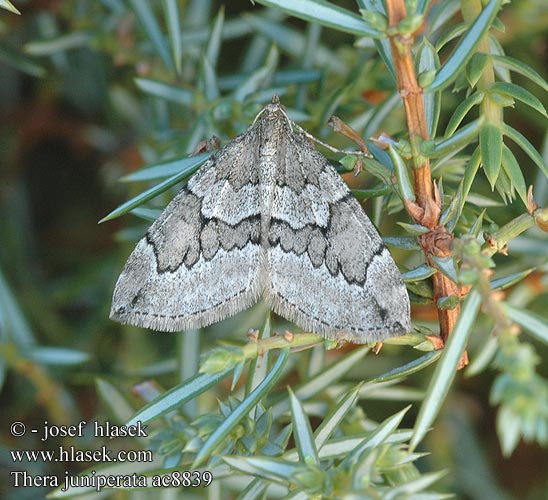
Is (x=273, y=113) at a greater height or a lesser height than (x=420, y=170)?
greater

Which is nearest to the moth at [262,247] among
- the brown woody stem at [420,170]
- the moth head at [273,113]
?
the moth head at [273,113]

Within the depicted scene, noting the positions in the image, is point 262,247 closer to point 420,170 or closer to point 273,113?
point 273,113

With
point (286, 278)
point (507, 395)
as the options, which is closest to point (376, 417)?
point (286, 278)

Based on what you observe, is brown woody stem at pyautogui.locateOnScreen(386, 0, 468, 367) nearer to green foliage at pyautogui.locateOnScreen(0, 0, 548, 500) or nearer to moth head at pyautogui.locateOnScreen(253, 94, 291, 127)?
green foliage at pyautogui.locateOnScreen(0, 0, 548, 500)

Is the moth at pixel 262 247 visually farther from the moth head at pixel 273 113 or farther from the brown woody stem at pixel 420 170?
the brown woody stem at pixel 420 170

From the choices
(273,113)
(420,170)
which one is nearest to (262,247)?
(273,113)

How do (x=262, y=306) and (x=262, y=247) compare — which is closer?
(x=262, y=247)
